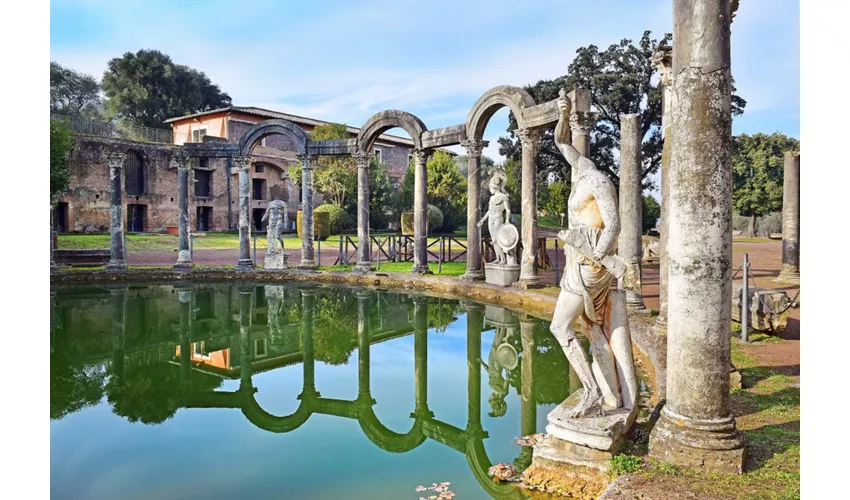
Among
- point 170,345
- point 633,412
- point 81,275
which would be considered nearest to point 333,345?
point 170,345

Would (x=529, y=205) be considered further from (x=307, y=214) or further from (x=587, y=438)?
(x=587, y=438)

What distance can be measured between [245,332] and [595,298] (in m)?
7.44

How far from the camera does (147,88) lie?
145ft

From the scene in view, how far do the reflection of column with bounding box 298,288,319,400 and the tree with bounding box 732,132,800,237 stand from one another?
33.6m

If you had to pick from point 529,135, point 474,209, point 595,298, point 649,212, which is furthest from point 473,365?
point 649,212

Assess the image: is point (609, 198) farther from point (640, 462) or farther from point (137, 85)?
point (137, 85)

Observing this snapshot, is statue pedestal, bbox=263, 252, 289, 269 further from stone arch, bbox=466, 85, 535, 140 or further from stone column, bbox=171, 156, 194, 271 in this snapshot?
stone arch, bbox=466, 85, 535, 140

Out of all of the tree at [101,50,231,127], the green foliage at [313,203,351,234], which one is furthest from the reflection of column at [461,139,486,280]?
the tree at [101,50,231,127]

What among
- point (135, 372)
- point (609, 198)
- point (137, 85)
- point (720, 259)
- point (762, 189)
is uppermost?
point (137, 85)

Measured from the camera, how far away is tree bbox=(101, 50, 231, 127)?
145 feet

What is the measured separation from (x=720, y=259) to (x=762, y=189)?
39.3 meters

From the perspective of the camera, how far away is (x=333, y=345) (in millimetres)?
9188

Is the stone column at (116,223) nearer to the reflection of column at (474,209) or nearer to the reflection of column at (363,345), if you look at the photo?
the reflection of column at (363,345)

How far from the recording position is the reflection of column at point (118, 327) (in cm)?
783
